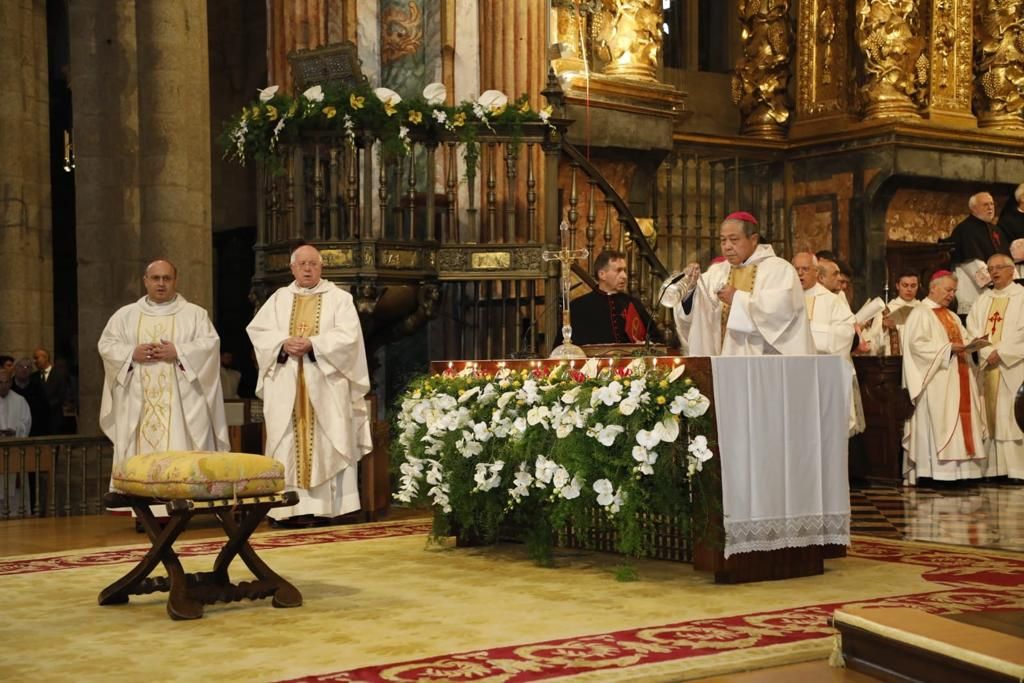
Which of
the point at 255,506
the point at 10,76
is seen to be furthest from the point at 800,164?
the point at 255,506

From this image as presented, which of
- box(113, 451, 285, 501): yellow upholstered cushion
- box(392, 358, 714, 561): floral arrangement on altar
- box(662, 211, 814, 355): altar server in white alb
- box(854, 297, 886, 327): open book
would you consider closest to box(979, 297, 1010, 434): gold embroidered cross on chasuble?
box(854, 297, 886, 327): open book

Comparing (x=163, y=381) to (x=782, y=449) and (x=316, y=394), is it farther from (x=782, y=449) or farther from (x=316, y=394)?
(x=782, y=449)

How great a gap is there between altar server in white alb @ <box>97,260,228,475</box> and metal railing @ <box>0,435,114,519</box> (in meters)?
0.87

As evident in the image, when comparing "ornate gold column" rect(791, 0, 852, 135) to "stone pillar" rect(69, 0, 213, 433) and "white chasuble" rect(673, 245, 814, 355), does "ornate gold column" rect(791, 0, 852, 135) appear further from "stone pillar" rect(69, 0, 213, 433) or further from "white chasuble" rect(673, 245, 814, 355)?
"white chasuble" rect(673, 245, 814, 355)

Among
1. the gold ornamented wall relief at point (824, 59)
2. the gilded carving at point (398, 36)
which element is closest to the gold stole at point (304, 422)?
the gilded carving at point (398, 36)

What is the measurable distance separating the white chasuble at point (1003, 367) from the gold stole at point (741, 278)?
535cm

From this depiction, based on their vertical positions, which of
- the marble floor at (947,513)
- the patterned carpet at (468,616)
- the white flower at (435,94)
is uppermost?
the white flower at (435,94)

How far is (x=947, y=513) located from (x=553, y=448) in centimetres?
397

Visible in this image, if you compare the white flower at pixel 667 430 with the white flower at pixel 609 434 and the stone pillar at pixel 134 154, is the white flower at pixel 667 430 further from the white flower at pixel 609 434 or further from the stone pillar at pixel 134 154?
the stone pillar at pixel 134 154

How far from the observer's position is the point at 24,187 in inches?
637

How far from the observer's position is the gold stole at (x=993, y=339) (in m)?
12.4

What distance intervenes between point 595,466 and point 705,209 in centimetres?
1009

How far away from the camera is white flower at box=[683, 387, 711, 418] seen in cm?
634

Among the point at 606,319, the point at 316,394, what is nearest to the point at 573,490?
the point at 316,394
